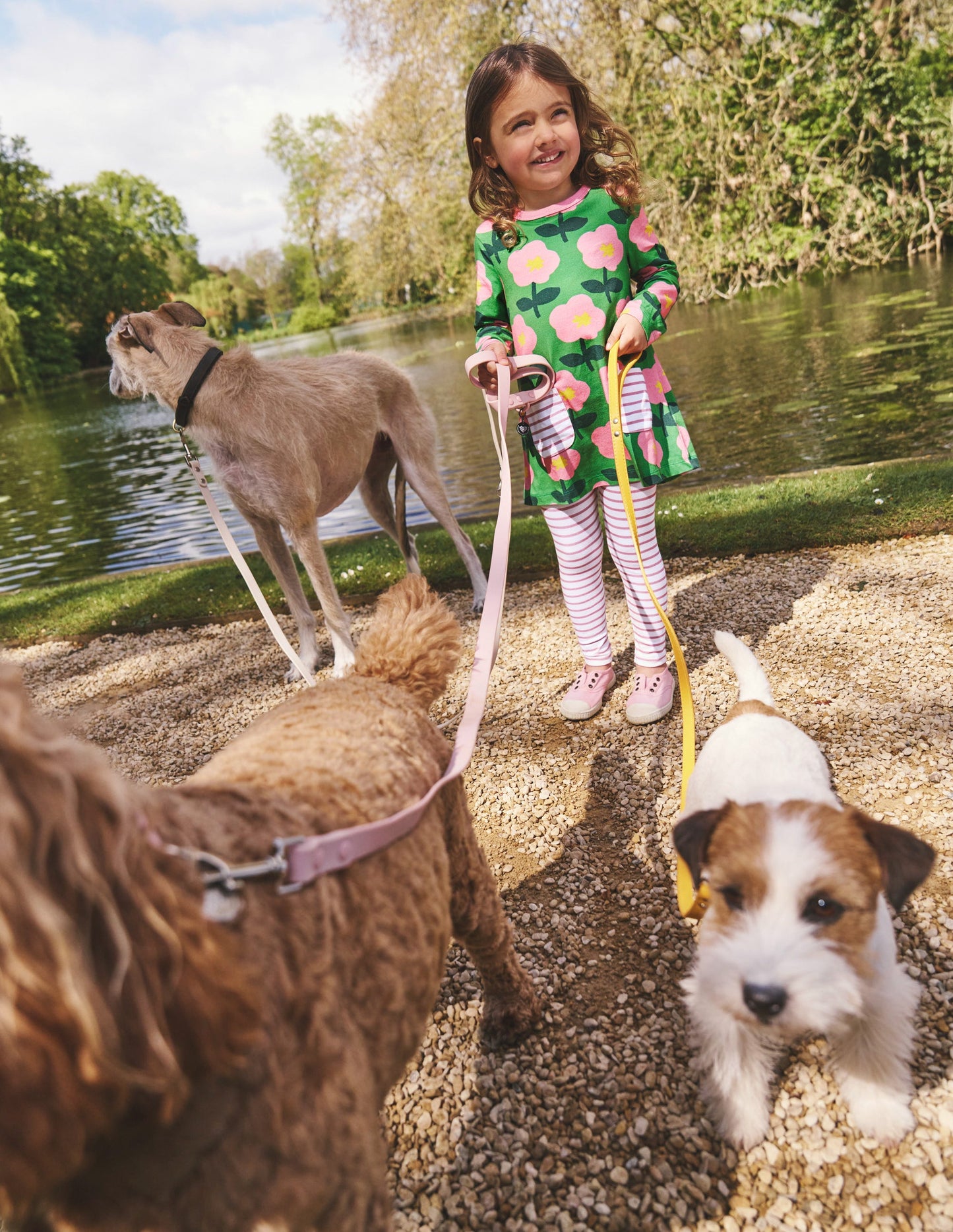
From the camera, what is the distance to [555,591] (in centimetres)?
598

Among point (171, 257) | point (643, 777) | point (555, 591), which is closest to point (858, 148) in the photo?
point (555, 591)

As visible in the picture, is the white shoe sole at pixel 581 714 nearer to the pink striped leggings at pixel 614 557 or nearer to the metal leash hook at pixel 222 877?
the pink striped leggings at pixel 614 557

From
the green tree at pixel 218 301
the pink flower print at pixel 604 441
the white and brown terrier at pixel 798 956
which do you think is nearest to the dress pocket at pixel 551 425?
the pink flower print at pixel 604 441

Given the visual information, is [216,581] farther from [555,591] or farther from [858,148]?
[858,148]

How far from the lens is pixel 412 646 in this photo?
213cm

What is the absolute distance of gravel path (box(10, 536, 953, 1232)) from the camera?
1.93 meters

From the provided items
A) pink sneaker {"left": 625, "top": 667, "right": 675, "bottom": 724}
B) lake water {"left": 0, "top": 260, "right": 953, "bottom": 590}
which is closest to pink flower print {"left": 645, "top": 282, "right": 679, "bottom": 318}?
pink sneaker {"left": 625, "top": 667, "right": 675, "bottom": 724}

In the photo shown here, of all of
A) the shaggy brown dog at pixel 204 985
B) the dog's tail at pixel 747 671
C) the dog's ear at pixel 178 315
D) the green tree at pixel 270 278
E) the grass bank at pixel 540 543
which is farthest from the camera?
the green tree at pixel 270 278

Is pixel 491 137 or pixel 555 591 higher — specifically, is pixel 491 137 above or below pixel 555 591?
above

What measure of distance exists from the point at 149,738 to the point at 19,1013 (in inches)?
177

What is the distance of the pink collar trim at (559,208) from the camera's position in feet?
11.8

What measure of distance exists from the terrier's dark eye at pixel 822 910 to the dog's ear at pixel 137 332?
4.69 meters

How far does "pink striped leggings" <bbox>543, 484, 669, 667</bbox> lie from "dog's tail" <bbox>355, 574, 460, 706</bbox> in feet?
5.89

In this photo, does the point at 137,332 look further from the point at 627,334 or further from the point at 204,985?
the point at 204,985
